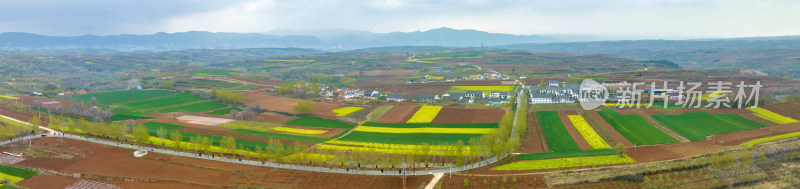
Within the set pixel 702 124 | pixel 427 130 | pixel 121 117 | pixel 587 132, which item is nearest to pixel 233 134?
pixel 121 117

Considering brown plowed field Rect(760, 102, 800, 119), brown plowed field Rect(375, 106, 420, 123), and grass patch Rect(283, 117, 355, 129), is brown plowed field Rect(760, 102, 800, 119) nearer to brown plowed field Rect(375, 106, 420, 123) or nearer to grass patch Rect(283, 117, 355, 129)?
brown plowed field Rect(375, 106, 420, 123)

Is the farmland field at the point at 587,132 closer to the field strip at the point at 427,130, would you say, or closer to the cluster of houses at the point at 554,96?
the field strip at the point at 427,130

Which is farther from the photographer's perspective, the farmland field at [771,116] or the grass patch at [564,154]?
the farmland field at [771,116]

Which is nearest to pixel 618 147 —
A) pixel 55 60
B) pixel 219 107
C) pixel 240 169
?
pixel 240 169

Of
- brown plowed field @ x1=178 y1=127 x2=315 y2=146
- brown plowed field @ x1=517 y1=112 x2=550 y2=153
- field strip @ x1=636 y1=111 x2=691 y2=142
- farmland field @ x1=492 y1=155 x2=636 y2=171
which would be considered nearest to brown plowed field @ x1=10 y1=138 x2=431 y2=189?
brown plowed field @ x1=178 y1=127 x2=315 y2=146

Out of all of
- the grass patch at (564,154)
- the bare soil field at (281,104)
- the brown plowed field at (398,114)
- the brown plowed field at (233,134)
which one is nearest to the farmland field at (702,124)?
the grass patch at (564,154)

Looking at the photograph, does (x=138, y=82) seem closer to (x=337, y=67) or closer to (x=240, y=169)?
(x=337, y=67)
